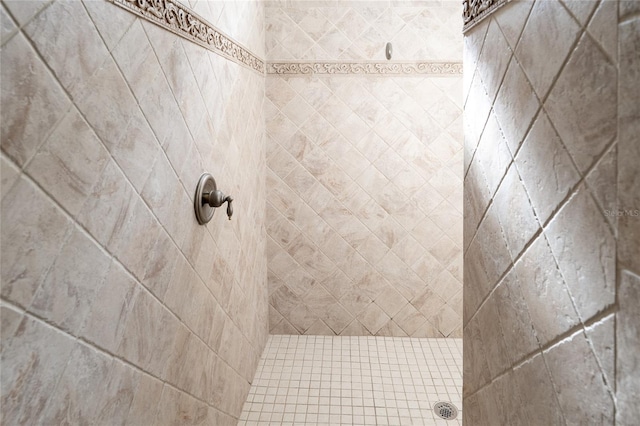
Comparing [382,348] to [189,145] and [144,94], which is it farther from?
[144,94]

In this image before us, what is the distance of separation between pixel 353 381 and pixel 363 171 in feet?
3.99

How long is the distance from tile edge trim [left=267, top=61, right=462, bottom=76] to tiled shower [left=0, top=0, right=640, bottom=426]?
7.1 inches

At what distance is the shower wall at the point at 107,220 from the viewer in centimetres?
67

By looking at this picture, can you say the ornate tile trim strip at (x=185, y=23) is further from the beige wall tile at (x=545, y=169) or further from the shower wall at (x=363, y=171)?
the beige wall tile at (x=545, y=169)

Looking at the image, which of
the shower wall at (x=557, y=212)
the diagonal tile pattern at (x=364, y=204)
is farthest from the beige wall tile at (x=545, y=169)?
the diagonal tile pattern at (x=364, y=204)

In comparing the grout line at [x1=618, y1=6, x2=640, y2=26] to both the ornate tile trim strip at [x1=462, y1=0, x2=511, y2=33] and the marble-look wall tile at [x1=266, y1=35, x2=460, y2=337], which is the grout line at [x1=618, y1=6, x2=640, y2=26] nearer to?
the ornate tile trim strip at [x1=462, y1=0, x2=511, y2=33]

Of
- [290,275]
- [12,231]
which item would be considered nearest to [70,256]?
[12,231]

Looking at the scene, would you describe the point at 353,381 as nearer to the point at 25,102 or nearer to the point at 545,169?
the point at 545,169

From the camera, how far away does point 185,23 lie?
4.41 feet

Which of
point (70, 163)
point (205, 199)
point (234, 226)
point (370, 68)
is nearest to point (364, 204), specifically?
point (370, 68)

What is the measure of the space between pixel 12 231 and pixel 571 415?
0.87 m

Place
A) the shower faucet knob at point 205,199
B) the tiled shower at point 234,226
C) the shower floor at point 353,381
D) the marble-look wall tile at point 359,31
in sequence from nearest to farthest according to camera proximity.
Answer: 1. the tiled shower at point 234,226
2. the shower faucet knob at point 205,199
3. the shower floor at point 353,381
4. the marble-look wall tile at point 359,31

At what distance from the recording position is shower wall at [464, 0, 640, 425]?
532 mm

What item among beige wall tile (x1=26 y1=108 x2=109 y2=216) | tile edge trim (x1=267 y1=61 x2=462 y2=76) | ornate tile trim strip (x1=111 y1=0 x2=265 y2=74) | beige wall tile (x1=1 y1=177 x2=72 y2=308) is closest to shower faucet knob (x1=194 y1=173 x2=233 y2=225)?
ornate tile trim strip (x1=111 y1=0 x2=265 y2=74)
